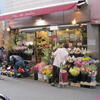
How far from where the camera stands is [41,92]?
1088 centimetres

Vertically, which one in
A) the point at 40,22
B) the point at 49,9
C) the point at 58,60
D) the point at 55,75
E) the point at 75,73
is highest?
the point at 49,9

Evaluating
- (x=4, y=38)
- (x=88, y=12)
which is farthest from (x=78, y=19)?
(x=4, y=38)

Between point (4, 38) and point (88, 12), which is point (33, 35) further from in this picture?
point (88, 12)

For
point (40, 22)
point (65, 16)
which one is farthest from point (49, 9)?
point (40, 22)

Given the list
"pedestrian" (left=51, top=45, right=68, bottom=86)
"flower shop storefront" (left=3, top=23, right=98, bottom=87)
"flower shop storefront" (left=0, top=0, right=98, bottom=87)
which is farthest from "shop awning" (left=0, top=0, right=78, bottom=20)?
"pedestrian" (left=51, top=45, right=68, bottom=86)

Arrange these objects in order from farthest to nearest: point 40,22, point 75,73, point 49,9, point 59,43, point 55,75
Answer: point 40,22 → point 59,43 → point 49,9 → point 55,75 → point 75,73

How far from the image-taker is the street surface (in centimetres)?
995

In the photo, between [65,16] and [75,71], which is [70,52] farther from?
[65,16]

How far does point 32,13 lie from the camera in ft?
47.0

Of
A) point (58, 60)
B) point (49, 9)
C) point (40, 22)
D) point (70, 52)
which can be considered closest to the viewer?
point (58, 60)

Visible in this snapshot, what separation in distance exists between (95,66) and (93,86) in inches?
35.9

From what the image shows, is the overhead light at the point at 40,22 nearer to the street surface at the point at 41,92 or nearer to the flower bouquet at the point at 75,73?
the street surface at the point at 41,92

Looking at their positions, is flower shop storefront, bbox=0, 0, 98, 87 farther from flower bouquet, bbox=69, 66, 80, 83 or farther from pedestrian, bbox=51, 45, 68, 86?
pedestrian, bbox=51, 45, 68, 86

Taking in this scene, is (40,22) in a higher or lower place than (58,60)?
higher
